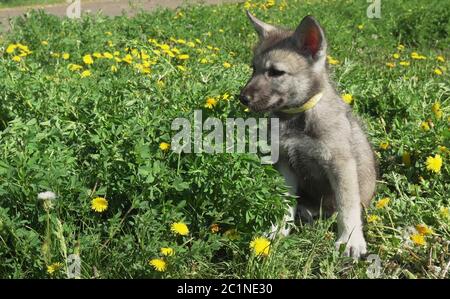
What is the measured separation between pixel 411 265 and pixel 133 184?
5.13ft

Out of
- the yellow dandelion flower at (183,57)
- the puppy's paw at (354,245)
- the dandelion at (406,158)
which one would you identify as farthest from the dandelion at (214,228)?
the yellow dandelion flower at (183,57)

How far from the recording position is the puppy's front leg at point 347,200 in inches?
135

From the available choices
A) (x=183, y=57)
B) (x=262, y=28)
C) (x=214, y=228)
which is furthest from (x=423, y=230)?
(x=183, y=57)

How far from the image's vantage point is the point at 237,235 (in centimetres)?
309

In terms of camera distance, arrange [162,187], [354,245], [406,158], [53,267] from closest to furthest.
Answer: [53,267]
[162,187]
[354,245]
[406,158]

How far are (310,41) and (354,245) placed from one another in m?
1.26

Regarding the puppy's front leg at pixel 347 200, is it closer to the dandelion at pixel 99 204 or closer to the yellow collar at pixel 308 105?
the yellow collar at pixel 308 105

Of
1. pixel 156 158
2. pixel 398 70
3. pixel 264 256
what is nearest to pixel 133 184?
pixel 156 158

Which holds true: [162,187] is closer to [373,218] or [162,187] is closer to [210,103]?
[210,103]

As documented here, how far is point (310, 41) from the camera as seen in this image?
3666 millimetres

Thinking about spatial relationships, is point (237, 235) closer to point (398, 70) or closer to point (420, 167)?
point (420, 167)

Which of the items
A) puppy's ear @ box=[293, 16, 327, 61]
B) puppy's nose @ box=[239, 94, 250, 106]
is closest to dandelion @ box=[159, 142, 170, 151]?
puppy's nose @ box=[239, 94, 250, 106]

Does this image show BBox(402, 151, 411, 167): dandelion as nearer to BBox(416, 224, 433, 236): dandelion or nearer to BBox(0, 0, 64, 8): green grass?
BBox(416, 224, 433, 236): dandelion

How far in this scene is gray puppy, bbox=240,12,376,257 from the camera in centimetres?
347
